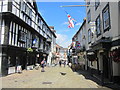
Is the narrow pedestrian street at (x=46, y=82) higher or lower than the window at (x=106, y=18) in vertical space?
lower

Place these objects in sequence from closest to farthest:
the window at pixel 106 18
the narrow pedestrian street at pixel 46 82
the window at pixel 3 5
A: the narrow pedestrian street at pixel 46 82 < the window at pixel 106 18 < the window at pixel 3 5

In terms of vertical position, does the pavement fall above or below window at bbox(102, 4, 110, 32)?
below

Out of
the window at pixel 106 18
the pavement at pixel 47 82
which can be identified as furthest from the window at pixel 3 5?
the window at pixel 106 18

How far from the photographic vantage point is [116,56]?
26.0 feet

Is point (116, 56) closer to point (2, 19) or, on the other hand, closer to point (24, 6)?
point (2, 19)

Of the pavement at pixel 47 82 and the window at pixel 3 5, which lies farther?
the window at pixel 3 5

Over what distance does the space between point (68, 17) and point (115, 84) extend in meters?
6.66

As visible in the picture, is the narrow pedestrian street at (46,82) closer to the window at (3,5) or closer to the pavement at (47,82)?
the pavement at (47,82)

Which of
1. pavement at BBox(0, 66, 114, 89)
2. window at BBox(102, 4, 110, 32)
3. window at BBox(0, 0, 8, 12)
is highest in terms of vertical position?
window at BBox(0, 0, 8, 12)

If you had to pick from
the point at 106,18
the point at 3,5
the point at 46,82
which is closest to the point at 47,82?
the point at 46,82

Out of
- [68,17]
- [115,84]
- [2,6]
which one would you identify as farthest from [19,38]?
[115,84]

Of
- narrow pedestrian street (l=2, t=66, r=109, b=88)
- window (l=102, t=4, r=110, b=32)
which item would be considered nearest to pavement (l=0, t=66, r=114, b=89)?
narrow pedestrian street (l=2, t=66, r=109, b=88)

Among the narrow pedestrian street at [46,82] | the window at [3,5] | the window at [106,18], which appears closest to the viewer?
the narrow pedestrian street at [46,82]

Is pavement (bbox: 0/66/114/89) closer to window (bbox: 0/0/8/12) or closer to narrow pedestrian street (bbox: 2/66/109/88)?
narrow pedestrian street (bbox: 2/66/109/88)
